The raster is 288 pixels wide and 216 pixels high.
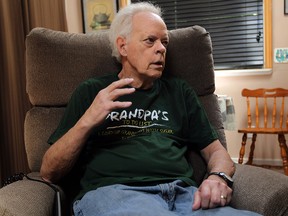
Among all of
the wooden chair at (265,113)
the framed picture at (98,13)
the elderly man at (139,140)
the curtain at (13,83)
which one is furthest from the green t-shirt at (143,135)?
the framed picture at (98,13)

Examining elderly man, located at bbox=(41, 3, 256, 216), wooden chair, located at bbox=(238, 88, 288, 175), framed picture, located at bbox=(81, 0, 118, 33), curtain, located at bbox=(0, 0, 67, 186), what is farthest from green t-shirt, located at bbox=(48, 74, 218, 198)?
framed picture, located at bbox=(81, 0, 118, 33)

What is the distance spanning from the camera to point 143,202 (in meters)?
1.03

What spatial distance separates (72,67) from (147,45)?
1.18ft

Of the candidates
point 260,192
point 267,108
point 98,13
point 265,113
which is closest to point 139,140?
point 260,192

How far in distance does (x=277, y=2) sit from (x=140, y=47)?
2462mm

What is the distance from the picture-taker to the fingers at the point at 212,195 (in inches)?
41.3

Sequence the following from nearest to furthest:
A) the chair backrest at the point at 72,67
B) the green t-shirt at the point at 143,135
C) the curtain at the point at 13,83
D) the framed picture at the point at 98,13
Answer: the green t-shirt at the point at 143,135, the chair backrest at the point at 72,67, the curtain at the point at 13,83, the framed picture at the point at 98,13

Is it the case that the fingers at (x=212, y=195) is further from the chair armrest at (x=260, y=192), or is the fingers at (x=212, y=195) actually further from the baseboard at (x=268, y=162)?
the baseboard at (x=268, y=162)

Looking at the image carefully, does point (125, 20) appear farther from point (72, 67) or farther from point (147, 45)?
point (72, 67)

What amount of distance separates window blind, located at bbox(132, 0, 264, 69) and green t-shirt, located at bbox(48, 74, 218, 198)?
2.28 metres

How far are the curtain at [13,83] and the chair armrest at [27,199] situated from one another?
1.10m

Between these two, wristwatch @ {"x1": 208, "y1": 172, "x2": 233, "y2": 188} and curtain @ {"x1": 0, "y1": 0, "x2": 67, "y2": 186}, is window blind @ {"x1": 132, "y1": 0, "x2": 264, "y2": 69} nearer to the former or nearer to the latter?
curtain @ {"x1": 0, "y1": 0, "x2": 67, "y2": 186}

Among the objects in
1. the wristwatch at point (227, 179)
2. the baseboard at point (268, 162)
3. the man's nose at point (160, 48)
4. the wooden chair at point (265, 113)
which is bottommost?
the baseboard at point (268, 162)

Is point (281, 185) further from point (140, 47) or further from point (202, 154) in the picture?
point (140, 47)
